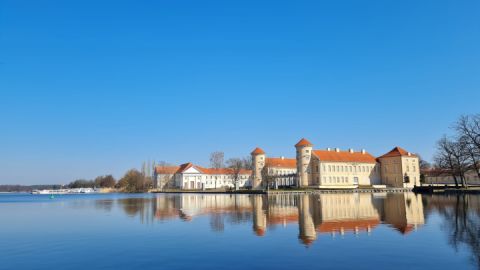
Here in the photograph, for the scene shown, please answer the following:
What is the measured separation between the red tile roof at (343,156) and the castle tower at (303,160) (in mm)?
2560

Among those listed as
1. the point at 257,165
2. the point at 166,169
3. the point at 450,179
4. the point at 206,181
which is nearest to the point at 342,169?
the point at 257,165

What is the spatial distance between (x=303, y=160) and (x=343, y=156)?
1331 centimetres

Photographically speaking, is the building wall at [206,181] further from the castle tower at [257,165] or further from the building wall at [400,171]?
the building wall at [400,171]

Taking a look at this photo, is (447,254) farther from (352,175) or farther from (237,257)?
(352,175)

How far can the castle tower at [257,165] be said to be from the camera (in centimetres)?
10356

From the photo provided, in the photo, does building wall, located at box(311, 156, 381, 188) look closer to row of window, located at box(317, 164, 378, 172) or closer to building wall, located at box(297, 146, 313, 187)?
row of window, located at box(317, 164, 378, 172)

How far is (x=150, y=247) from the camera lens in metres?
15.6

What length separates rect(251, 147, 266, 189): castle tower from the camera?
103562 millimetres

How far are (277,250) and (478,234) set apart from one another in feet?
28.8

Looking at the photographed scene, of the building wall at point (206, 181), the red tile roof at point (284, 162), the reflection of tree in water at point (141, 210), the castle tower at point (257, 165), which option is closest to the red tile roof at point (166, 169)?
the building wall at point (206, 181)

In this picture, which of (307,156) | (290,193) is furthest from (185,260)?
(307,156)

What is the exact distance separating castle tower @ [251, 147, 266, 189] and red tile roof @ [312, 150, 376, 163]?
15.0 m

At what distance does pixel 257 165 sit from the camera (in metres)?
105

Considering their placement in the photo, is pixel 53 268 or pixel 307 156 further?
pixel 307 156
